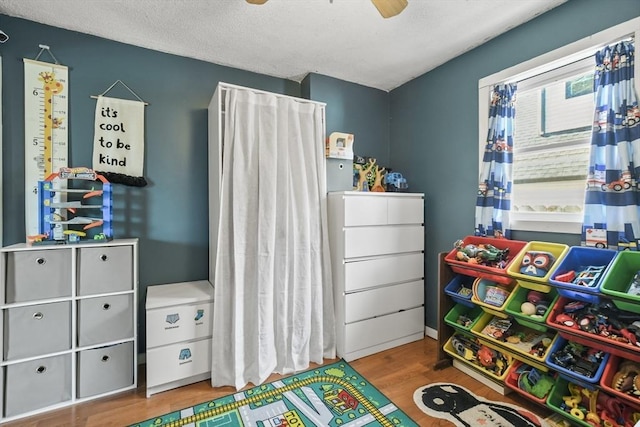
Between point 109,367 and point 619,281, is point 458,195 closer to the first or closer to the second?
point 619,281

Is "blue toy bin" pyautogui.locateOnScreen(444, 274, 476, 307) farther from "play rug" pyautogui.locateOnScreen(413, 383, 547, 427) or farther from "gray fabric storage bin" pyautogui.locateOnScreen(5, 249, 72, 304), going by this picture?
"gray fabric storage bin" pyautogui.locateOnScreen(5, 249, 72, 304)

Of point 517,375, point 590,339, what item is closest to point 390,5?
point 590,339

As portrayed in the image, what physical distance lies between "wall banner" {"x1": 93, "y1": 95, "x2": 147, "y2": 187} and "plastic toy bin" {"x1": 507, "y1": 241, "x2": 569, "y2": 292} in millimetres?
2654

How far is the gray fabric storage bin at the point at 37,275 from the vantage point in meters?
1.67

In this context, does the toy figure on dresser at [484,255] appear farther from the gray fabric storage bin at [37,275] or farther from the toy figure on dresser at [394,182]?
the gray fabric storage bin at [37,275]

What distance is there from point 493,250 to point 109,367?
2.64 metres

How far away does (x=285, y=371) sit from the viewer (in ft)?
7.09

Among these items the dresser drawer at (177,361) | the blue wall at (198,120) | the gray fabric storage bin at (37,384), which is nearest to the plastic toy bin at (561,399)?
the blue wall at (198,120)

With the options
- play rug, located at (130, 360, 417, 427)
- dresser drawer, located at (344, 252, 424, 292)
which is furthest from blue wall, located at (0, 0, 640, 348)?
play rug, located at (130, 360, 417, 427)

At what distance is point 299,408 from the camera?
176cm

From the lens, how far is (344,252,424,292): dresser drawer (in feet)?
7.70

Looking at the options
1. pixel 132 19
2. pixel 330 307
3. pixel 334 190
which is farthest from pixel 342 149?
pixel 132 19

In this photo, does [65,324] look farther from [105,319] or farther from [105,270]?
[105,270]

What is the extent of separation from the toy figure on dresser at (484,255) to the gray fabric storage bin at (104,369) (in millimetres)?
2355
